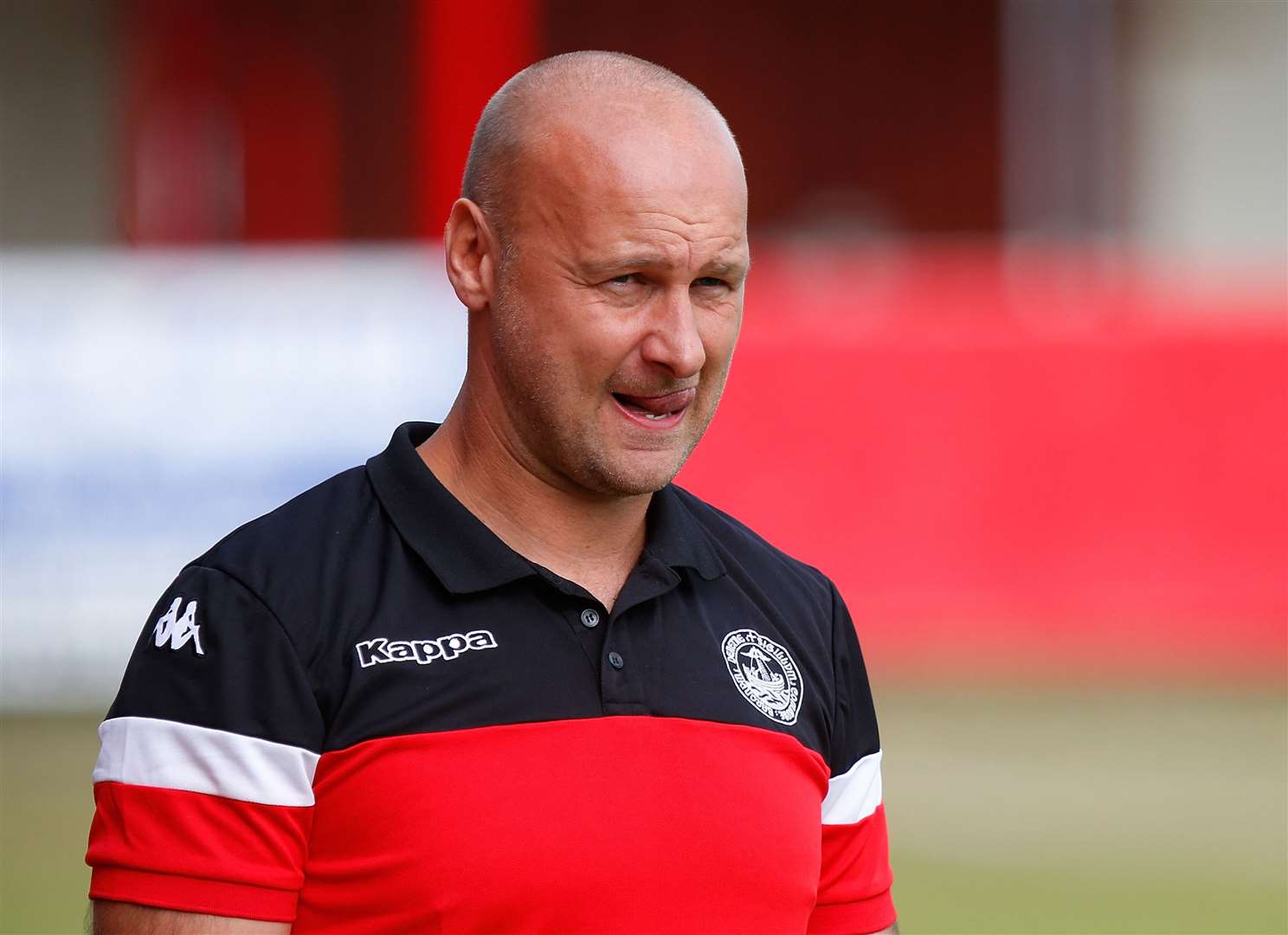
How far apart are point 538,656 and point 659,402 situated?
1.09 feet

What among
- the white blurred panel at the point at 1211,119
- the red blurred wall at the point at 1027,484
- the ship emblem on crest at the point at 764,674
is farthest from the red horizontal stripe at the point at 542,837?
the white blurred panel at the point at 1211,119

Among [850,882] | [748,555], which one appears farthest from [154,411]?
[850,882]

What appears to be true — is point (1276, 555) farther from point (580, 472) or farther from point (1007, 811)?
point (580, 472)

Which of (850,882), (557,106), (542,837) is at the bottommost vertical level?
(850,882)

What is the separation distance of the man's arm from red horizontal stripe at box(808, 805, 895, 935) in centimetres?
75

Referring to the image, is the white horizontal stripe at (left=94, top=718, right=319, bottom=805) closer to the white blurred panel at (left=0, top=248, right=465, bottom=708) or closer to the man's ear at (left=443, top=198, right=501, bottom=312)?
the man's ear at (left=443, top=198, right=501, bottom=312)

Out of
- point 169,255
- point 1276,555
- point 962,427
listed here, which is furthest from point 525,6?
point 1276,555

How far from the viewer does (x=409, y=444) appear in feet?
7.54

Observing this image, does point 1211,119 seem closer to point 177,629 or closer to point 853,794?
point 853,794

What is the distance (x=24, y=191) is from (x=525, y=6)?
16.2 feet

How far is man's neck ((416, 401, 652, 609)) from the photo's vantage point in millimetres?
2230

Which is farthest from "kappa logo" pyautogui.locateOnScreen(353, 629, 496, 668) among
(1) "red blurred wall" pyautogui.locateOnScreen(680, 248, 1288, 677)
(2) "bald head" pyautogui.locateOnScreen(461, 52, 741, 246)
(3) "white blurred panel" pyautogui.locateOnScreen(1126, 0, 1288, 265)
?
(3) "white blurred panel" pyautogui.locateOnScreen(1126, 0, 1288, 265)

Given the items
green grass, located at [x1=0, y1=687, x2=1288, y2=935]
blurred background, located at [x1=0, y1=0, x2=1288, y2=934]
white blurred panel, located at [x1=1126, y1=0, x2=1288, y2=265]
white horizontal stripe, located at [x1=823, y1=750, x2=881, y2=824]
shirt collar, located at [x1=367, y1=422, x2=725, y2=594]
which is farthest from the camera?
white blurred panel, located at [x1=1126, y1=0, x2=1288, y2=265]

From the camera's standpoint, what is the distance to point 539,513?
225 cm
